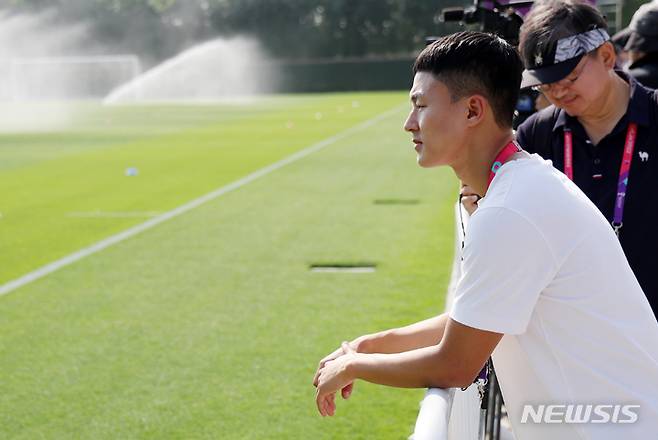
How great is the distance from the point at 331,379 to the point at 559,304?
59cm

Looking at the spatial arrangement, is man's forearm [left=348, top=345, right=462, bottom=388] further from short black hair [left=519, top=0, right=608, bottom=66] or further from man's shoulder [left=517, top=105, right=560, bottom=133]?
man's shoulder [left=517, top=105, right=560, bottom=133]

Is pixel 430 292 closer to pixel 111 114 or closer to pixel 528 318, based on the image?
pixel 528 318

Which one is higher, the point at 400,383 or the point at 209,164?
the point at 400,383

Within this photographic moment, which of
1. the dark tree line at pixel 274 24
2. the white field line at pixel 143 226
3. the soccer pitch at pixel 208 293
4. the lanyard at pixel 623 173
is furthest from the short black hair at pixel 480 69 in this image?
the dark tree line at pixel 274 24

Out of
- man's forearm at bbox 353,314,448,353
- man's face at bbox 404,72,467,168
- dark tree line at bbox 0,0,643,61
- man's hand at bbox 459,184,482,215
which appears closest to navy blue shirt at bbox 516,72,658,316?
man's hand at bbox 459,184,482,215

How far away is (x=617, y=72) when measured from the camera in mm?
3711

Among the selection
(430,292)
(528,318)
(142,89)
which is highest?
(528,318)

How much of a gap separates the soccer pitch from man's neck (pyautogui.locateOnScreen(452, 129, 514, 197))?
2.71 meters

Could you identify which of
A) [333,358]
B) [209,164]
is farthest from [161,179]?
[333,358]

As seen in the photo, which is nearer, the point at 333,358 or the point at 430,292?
the point at 333,358

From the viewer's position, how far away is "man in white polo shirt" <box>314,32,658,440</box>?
2002 millimetres

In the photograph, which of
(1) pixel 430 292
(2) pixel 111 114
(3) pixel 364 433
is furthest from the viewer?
(2) pixel 111 114

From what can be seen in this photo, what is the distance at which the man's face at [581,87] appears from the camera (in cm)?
339

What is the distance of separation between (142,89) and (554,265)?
57592 millimetres
